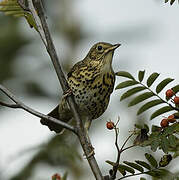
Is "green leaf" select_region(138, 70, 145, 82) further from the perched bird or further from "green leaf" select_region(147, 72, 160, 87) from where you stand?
the perched bird

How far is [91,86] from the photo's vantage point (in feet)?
15.6

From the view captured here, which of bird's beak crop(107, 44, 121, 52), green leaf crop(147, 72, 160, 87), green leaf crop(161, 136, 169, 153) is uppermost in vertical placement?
green leaf crop(147, 72, 160, 87)

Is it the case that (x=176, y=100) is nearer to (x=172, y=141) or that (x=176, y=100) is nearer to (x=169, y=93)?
(x=169, y=93)

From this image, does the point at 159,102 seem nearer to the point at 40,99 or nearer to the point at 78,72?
the point at 78,72

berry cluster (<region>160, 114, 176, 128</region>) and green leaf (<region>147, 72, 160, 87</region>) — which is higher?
green leaf (<region>147, 72, 160, 87</region>)

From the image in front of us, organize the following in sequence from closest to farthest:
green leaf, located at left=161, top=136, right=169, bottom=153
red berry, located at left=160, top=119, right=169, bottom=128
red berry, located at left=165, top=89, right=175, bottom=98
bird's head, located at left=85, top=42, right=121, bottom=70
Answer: green leaf, located at left=161, top=136, right=169, bottom=153
red berry, located at left=160, top=119, right=169, bottom=128
red berry, located at left=165, top=89, right=175, bottom=98
bird's head, located at left=85, top=42, right=121, bottom=70

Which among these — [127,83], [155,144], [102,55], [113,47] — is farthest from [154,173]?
[102,55]

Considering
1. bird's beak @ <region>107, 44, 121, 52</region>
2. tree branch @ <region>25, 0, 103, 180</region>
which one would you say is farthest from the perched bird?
tree branch @ <region>25, 0, 103, 180</region>

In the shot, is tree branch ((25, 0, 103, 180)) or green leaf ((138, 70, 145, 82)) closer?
tree branch ((25, 0, 103, 180))

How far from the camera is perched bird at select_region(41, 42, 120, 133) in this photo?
473 cm

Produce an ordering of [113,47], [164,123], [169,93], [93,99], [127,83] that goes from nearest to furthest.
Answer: [164,123] < [169,93] < [127,83] < [93,99] < [113,47]

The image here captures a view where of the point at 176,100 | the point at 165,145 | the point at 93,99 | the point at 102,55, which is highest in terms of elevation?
the point at 176,100

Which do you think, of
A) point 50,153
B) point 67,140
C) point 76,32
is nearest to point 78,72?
point 67,140

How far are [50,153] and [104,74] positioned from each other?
1079 mm
